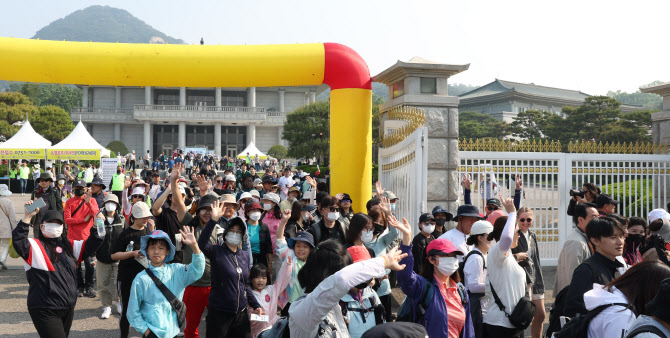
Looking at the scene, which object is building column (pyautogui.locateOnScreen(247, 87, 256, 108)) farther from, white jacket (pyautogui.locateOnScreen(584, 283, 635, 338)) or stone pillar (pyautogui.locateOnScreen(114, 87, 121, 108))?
white jacket (pyautogui.locateOnScreen(584, 283, 635, 338))

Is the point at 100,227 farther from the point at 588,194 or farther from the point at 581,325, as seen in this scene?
the point at 588,194

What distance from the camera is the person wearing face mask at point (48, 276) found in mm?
4508

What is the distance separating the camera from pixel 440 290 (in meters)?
3.60

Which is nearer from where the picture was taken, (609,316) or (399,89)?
(609,316)

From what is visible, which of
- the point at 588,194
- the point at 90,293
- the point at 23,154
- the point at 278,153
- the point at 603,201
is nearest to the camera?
the point at 603,201

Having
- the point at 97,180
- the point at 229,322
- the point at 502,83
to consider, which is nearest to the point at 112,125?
the point at 502,83

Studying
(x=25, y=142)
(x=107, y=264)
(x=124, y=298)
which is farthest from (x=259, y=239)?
(x=25, y=142)

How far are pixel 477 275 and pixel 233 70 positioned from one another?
5.28 metres

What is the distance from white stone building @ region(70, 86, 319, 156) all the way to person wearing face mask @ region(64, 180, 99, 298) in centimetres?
4984

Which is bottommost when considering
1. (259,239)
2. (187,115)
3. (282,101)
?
(259,239)

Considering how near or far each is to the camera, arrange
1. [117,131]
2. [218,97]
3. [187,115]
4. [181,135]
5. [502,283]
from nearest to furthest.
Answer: [502,283], [187,115], [181,135], [218,97], [117,131]

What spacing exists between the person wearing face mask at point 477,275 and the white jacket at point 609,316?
1.47m

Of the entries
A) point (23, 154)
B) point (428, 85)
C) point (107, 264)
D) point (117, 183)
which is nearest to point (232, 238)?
point (107, 264)

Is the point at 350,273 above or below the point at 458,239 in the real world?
above
